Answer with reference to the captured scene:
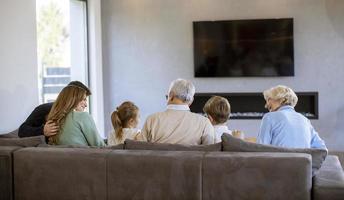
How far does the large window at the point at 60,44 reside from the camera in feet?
20.6

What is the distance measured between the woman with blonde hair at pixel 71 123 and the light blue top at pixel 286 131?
123cm

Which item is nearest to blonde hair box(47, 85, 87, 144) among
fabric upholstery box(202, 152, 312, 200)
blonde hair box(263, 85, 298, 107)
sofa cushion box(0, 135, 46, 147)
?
sofa cushion box(0, 135, 46, 147)

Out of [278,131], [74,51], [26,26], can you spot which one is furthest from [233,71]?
[278,131]

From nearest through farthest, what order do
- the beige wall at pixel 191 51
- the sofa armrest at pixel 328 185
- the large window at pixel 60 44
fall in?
the sofa armrest at pixel 328 185, the large window at pixel 60 44, the beige wall at pixel 191 51

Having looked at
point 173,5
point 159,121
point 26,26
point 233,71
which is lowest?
point 159,121

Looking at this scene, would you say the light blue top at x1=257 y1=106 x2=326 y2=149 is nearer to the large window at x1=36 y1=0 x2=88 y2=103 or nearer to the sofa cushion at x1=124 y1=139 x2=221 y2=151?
the sofa cushion at x1=124 y1=139 x2=221 y2=151

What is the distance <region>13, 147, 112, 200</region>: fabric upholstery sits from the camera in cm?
305

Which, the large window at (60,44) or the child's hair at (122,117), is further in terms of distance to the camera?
the large window at (60,44)

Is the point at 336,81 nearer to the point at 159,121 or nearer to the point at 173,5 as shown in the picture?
the point at 173,5

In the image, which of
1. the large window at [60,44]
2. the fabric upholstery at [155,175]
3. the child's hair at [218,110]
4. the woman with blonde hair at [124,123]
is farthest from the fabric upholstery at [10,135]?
the fabric upholstery at [155,175]

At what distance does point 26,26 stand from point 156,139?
117 inches

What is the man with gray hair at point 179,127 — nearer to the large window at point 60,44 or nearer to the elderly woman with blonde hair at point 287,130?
the elderly woman with blonde hair at point 287,130

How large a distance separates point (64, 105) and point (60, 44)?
349 cm

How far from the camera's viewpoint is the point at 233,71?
7.25 m
